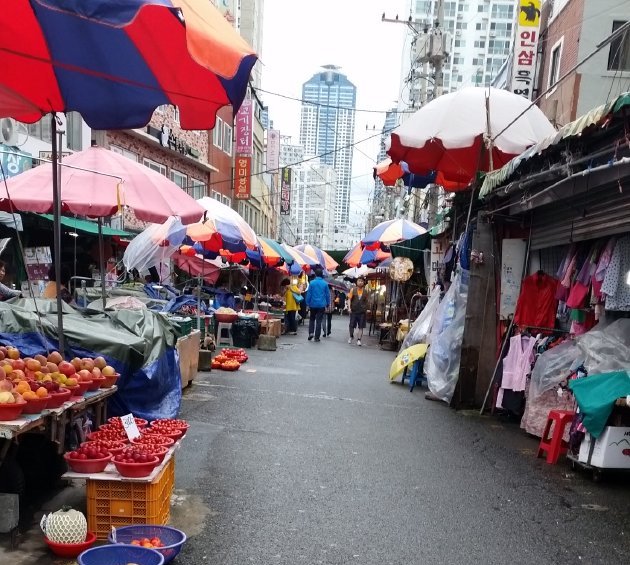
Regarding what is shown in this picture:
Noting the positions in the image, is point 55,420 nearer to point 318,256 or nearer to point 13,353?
point 13,353

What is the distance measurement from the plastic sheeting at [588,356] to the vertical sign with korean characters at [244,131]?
26.0 m

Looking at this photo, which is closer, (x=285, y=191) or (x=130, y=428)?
(x=130, y=428)

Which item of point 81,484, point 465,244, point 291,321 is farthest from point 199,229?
point 291,321

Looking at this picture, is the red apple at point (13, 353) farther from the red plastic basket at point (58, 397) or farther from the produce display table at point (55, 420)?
the red plastic basket at point (58, 397)

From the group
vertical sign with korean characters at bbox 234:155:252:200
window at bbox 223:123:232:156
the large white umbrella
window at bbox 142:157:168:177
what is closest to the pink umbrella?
the large white umbrella

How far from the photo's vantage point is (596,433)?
226 inches

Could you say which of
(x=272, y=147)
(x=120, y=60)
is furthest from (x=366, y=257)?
(x=272, y=147)

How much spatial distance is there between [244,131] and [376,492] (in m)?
28.6

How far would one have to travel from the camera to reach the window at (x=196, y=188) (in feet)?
85.8

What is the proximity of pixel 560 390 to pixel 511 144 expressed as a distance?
162 inches

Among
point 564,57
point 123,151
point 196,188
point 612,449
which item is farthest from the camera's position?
point 196,188

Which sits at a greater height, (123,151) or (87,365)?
(123,151)

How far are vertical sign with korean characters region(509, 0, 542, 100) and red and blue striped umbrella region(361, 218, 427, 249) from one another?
233 inches

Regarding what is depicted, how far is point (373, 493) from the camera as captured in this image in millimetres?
5344
